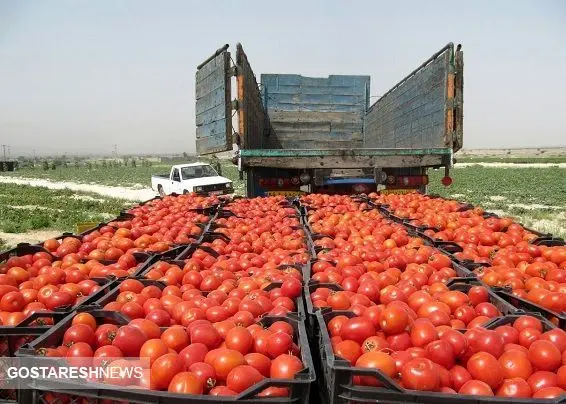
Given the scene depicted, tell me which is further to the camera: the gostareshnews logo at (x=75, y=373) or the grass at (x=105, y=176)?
the grass at (x=105, y=176)

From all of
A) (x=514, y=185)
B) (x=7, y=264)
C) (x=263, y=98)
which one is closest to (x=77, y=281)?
(x=7, y=264)

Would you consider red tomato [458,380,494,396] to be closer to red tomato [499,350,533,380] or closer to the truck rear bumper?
red tomato [499,350,533,380]

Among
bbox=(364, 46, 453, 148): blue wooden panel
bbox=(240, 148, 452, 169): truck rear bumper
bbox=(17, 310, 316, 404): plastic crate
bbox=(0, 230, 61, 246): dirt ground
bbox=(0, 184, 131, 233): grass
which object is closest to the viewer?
bbox=(17, 310, 316, 404): plastic crate

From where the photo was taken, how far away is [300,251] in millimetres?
4844

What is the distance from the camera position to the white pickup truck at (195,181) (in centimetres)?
1947

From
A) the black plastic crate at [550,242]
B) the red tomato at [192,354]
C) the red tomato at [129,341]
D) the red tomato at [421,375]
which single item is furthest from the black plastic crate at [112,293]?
the black plastic crate at [550,242]

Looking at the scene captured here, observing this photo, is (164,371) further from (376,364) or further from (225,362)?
(376,364)

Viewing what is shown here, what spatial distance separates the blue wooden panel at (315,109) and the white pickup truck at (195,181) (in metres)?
6.93

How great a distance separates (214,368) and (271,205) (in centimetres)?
536

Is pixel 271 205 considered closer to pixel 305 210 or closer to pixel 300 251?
pixel 305 210

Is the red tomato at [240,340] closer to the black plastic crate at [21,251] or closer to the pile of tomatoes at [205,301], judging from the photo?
the pile of tomatoes at [205,301]

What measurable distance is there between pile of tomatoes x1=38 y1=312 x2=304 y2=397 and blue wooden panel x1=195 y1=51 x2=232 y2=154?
5.60 m

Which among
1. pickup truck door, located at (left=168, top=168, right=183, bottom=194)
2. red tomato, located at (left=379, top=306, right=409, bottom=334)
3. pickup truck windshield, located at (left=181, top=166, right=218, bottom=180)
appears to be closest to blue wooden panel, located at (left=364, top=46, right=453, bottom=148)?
red tomato, located at (left=379, top=306, right=409, bottom=334)

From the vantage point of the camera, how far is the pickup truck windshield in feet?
68.6
